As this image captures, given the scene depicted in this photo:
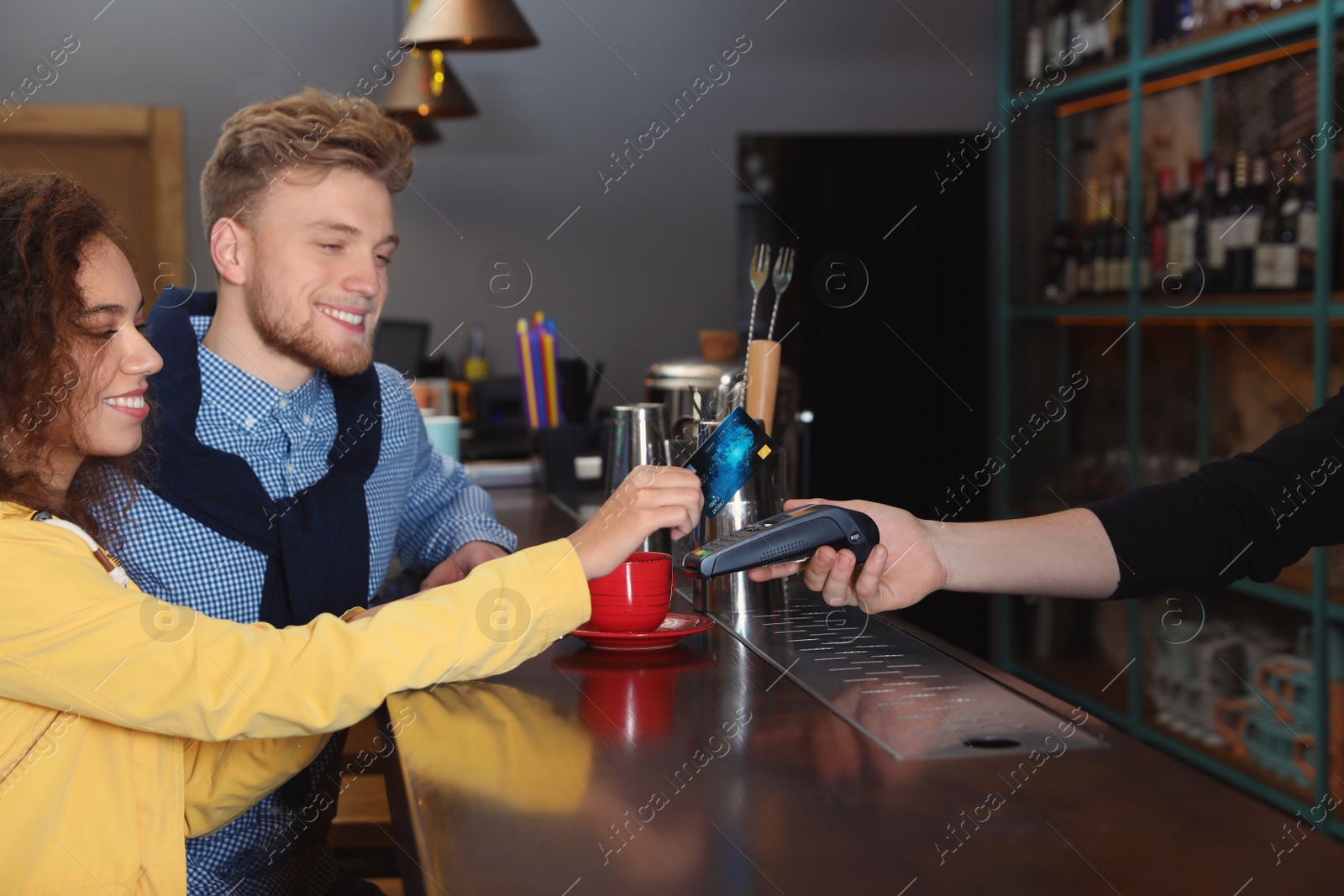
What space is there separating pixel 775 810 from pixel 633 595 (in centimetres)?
40

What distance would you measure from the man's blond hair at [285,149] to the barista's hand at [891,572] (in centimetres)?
79

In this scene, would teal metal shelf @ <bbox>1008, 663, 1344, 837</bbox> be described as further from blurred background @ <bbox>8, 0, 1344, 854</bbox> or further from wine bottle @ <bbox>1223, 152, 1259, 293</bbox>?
wine bottle @ <bbox>1223, 152, 1259, 293</bbox>

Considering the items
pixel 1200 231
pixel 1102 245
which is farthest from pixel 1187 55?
pixel 1102 245

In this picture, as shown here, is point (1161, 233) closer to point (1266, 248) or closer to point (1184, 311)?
point (1184, 311)

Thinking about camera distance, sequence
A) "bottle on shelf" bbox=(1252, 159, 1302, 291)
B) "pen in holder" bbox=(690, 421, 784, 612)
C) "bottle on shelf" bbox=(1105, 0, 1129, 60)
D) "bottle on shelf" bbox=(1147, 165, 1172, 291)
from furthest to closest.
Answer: "bottle on shelf" bbox=(1105, 0, 1129, 60)
"bottle on shelf" bbox=(1147, 165, 1172, 291)
"bottle on shelf" bbox=(1252, 159, 1302, 291)
"pen in holder" bbox=(690, 421, 784, 612)

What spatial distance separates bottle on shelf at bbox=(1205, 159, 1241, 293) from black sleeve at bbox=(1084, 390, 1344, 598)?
1680 millimetres

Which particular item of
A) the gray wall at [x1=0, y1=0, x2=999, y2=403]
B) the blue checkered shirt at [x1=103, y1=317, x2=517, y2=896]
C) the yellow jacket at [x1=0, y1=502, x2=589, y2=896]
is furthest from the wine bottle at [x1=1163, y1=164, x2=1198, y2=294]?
the yellow jacket at [x1=0, y1=502, x2=589, y2=896]

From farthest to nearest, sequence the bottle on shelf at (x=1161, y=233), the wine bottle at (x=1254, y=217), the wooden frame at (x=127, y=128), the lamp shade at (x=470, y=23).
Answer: the wooden frame at (x=127, y=128) < the bottle on shelf at (x=1161, y=233) < the wine bottle at (x=1254, y=217) < the lamp shade at (x=470, y=23)

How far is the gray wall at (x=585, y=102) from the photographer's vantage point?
4.24 metres

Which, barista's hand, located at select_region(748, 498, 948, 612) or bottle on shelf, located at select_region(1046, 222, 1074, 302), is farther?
bottle on shelf, located at select_region(1046, 222, 1074, 302)

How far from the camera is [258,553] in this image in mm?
1351

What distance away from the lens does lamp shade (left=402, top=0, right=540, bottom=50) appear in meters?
2.39

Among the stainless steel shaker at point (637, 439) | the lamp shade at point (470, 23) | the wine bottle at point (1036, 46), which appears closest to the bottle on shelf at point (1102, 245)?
the wine bottle at point (1036, 46)

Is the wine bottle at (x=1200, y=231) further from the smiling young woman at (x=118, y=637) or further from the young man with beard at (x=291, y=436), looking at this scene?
the smiling young woman at (x=118, y=637)
